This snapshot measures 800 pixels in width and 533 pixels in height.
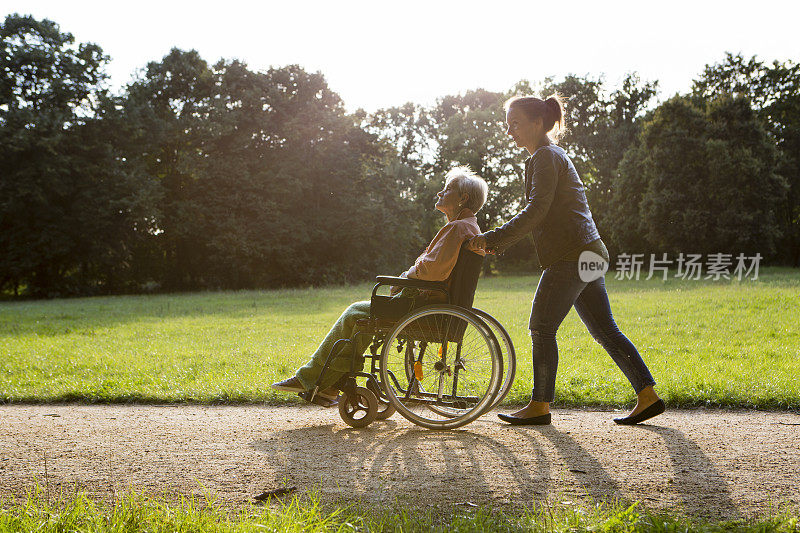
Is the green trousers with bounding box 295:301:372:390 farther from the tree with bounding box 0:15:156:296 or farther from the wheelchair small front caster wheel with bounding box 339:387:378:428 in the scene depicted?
the tree with bounding box 0:15:156:296

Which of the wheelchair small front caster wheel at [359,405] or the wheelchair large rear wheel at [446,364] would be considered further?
the wheelchair small front caster wheel at [359,405]

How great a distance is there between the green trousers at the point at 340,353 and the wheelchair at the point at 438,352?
0.03 metres

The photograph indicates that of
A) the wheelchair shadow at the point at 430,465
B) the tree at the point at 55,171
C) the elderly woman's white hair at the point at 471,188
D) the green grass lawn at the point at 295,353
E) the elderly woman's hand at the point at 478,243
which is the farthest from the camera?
the tree at the point at 55,171

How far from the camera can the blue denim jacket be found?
167 inches

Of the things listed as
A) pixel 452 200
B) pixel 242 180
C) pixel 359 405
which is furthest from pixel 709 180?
pixel 359 405

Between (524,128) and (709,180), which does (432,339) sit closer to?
(524,128)

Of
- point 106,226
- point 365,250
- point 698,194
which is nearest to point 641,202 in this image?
point 698,194

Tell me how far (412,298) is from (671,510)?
2.07m

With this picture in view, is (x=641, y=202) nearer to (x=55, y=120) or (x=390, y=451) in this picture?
(x=55, y=120)

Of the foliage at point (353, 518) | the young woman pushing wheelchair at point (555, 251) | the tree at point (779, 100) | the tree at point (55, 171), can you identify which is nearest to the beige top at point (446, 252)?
the young woman pushing wheelchair at point (555, 251)

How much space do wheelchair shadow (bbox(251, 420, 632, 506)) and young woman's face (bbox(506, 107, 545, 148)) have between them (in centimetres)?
188

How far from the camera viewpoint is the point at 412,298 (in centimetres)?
441

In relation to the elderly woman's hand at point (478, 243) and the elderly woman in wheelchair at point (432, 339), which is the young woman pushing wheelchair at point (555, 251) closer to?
the elderly woman's hand at point (478, 243)

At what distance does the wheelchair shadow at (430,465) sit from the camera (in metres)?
3.09
